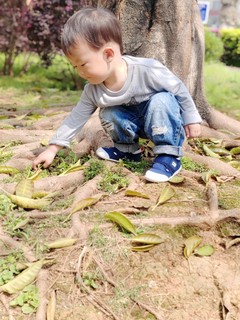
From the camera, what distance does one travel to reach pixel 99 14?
2816 mm

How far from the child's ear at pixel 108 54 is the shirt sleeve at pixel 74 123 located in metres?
0.36


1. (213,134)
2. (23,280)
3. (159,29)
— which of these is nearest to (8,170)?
(23,280)

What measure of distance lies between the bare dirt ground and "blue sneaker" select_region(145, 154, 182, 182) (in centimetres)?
5

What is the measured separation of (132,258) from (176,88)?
108cm

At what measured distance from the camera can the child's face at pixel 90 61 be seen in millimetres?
2822

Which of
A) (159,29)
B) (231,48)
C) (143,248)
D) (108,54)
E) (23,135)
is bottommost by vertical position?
(231,48)

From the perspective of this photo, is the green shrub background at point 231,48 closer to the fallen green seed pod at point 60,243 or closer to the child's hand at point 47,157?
the child's hand at point 47,157

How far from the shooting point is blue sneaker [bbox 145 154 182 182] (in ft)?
10.1

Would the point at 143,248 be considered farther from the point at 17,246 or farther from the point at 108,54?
the point at 108,54

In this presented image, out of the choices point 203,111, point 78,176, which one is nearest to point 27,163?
point 78,176

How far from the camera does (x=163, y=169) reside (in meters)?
3.11

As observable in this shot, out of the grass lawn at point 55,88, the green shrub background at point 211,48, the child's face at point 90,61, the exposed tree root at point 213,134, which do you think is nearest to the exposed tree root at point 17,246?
the child's face at point 90,61

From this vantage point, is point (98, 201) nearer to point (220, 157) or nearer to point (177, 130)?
point (177, 130)

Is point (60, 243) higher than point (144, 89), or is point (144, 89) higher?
point (144, 89)
